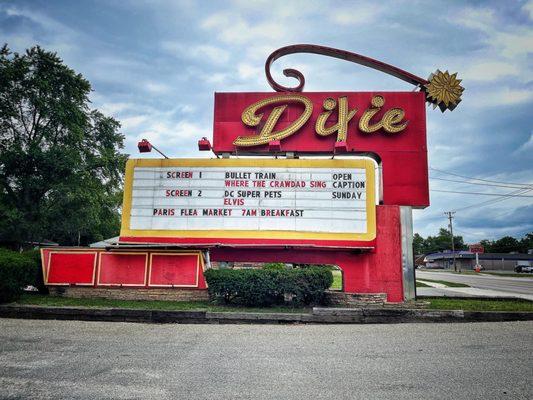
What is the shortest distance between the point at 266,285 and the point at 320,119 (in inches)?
→ 234

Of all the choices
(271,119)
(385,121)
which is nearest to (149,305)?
(271,119)

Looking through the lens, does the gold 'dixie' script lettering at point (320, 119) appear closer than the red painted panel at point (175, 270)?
No

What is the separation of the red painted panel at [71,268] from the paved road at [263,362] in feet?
11.6

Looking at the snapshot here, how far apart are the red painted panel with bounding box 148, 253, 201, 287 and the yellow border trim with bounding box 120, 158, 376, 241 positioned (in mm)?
759

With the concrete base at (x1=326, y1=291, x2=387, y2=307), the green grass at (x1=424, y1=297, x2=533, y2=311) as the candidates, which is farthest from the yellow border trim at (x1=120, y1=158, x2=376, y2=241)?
the green grass at (x1=424, y1=297, x2=533, y2=311)

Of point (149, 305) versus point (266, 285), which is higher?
point (266, 285)

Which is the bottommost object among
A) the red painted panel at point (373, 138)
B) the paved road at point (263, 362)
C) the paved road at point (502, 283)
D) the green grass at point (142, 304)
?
the paved road at point (502, 283)

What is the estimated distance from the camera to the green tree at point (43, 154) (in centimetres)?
2544

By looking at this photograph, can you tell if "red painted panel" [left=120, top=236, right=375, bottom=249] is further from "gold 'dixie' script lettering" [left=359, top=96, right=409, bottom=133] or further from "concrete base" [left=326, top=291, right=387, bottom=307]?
"gold 'dixie' script lettering" [left=359, top=96, right=409, bottom=133]

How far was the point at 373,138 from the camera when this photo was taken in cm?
1279

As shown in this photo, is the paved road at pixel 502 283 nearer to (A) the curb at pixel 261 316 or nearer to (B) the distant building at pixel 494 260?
(A) the curb at pixel 261 316

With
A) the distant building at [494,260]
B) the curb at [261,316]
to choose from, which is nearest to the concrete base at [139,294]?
the curb at [261,316]

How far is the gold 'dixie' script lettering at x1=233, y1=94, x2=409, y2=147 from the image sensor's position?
12.7m

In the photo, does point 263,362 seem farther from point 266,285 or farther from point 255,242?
point 255,242
